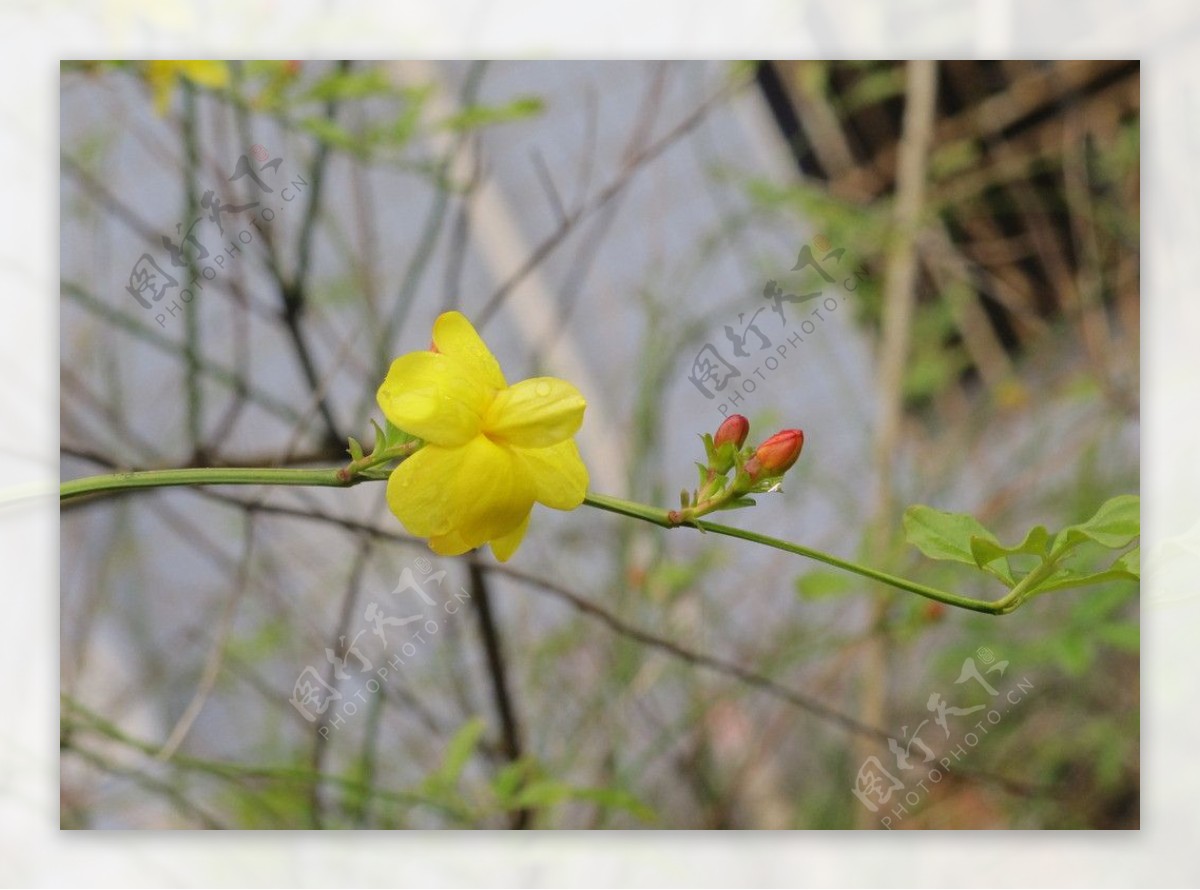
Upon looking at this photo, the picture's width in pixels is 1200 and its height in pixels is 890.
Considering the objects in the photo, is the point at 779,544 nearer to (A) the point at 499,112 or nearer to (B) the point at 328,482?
(B) the point at 328,482

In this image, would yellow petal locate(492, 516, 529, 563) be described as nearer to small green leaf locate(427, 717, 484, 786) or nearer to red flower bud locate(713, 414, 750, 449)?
red flower bud locate(713, 414, 750, 449)

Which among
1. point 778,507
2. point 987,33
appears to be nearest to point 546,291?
point 778,507

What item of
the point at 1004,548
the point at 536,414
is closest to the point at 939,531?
the point at 1004,548

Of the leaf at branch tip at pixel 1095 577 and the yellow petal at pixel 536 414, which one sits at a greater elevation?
the yellow petal at pixel 536 414

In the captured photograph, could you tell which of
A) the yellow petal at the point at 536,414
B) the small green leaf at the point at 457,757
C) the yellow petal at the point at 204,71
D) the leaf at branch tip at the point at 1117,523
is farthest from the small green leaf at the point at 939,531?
the yellow petal at the point at 204,71

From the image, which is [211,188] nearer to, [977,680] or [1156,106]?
[1156,106]

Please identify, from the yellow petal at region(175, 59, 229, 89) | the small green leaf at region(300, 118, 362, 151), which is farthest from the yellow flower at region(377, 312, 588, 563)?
the yellow petal at region(175, 59, 229, 89)

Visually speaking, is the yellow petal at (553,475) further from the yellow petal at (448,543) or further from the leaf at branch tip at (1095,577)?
the leaf at branch tip at (1095,577)
